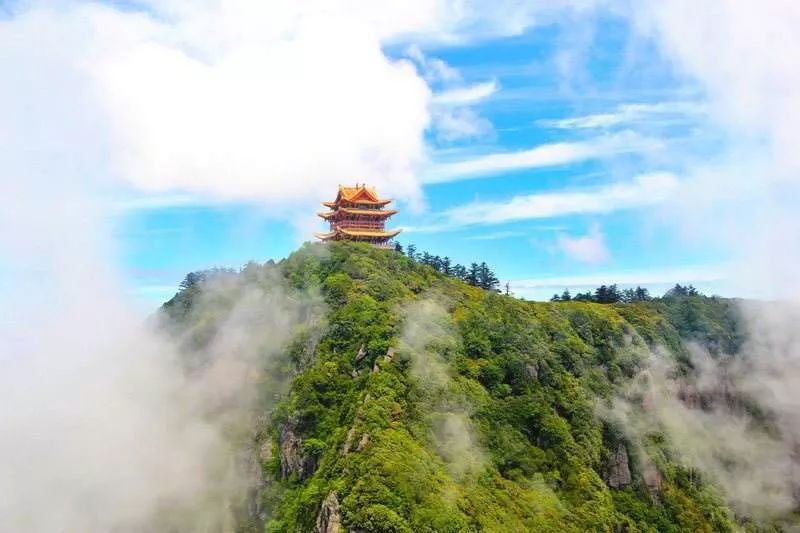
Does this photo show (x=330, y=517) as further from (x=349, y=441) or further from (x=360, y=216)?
(x=360, y=216)

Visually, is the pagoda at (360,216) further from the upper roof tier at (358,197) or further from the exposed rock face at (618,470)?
the exposed rock face at (618,470)

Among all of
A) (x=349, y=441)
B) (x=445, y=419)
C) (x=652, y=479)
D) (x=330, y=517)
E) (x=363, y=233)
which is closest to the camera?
(x=330, y=517)

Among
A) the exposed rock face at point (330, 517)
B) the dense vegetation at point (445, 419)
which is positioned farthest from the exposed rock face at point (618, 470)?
the exposed rock face at point (330, 517)

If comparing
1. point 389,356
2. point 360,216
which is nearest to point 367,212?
point 360,216

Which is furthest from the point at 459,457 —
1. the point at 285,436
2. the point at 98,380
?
the point at 98,380

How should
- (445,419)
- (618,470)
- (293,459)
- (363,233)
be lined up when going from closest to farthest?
(445,419) < (293,459) < (618,470) < (363,233)

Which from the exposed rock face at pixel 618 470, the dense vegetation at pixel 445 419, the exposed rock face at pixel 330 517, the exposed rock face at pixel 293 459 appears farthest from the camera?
the exposed rock face at pixel 618 470
